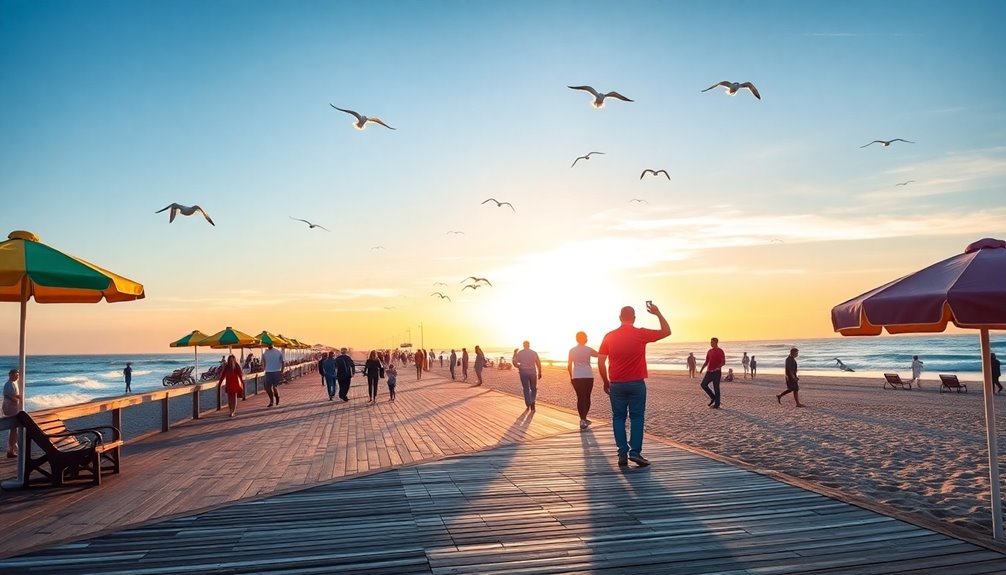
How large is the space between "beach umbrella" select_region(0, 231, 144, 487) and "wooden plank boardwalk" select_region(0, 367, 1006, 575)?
2147mm

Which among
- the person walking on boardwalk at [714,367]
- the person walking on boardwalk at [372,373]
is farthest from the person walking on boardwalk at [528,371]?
the person walking on boardwalk at [372,373]

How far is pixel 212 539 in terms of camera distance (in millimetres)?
4938

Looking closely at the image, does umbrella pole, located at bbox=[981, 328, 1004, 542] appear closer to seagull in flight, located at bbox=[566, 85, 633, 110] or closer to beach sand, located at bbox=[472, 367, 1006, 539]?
beach sand, located at bbox=[472, 367, 1006, 539]

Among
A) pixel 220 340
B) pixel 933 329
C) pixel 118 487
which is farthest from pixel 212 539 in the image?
pixel 220 340

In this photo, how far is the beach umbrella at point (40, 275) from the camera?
265 inches

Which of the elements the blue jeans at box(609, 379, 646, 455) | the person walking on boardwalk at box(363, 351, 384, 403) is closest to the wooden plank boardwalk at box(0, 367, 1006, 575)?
the blue jeans at box(609, 379, 646, 455)

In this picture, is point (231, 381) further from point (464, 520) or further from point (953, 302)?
point (953, 302)

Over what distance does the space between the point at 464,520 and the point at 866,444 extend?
8.01 metres

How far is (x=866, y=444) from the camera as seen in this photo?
34.8 ft

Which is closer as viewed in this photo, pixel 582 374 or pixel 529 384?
pixel 582 374

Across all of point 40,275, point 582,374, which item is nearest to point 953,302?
point 582,374

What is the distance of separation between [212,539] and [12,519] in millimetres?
2341

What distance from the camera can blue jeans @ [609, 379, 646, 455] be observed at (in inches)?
305

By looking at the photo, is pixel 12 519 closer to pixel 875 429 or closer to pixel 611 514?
pixel 611 514
